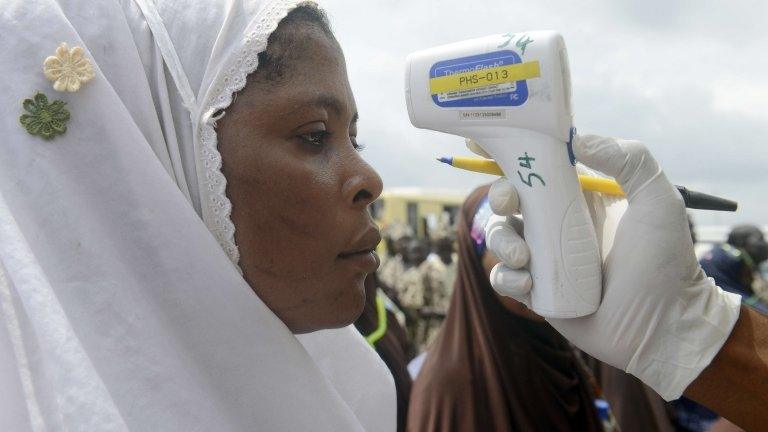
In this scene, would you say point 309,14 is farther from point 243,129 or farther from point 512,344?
point 512,344

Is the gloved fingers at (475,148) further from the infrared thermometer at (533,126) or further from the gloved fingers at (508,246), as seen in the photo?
the gloved fingers at (508,246)

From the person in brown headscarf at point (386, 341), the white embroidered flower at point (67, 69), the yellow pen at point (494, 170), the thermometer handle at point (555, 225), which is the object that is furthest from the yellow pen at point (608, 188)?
the person in brown headscarf at point (386, 341)

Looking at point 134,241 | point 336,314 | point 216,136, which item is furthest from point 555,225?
point 134,241

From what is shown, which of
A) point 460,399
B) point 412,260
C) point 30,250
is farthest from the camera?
point 412,260

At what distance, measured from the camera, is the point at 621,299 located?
1410 mm

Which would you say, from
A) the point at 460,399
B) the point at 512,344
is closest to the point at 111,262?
the point at 460,399

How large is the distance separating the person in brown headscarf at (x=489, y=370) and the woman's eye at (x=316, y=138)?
138 centimetres

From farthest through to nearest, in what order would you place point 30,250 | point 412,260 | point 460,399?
point 412,260
point 460,399
point 30,250

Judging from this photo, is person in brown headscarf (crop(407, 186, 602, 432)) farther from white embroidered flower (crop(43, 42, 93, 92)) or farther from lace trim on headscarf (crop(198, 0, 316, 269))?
white embroidered flower (crop(43, 42, 93, 92))

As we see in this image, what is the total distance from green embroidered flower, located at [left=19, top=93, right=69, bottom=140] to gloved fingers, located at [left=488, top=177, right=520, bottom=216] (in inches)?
33.9

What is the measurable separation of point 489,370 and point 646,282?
4.22ft

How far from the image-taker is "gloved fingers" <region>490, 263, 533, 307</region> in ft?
4.59

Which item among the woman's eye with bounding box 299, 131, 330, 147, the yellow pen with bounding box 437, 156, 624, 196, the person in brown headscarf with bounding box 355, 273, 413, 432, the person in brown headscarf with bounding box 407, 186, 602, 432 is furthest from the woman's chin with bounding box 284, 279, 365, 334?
the person in brown headscarf with bounding box 355, 273, 413, 432

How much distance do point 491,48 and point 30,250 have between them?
37.1 inches
